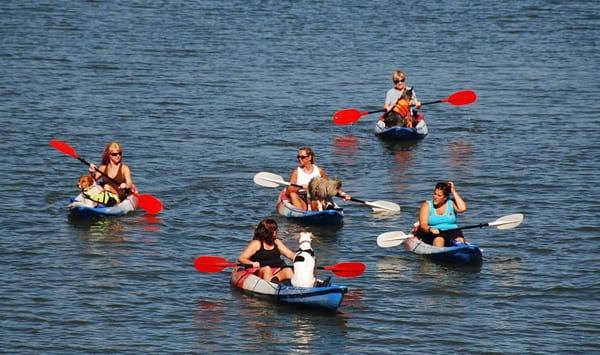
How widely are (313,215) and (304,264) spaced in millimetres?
5581

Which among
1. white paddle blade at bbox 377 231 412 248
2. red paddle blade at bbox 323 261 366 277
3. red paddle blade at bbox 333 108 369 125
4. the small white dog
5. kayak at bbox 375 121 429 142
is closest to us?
the small white dog

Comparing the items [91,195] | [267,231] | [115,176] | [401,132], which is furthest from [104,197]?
[401,132]

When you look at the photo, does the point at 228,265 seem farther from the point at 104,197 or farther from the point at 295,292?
the point at 104,197

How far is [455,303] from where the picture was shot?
23953mm

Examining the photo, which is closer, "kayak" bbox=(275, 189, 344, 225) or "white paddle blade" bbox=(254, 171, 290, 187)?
"kayak" bbox=(275, 189, 344, 225)

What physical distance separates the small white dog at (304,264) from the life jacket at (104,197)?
22.1ft

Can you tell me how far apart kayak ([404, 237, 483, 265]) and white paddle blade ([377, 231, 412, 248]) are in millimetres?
299

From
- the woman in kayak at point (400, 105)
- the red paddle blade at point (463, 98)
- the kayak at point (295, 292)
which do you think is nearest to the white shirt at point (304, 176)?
the kayak at point (295, 292)

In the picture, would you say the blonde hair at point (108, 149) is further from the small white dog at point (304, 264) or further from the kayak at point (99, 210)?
the small white dog at point (304, 264)

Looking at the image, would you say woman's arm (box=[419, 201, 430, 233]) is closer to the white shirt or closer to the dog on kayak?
the white shirt

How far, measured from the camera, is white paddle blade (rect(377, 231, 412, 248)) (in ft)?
86.7

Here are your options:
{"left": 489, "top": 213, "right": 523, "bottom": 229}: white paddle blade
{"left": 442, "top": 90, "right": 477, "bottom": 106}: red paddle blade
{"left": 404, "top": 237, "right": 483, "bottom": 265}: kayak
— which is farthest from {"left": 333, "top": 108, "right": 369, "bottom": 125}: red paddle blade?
{"left": 404, "top": 237, "right": 483, "bottom": 265}: kayak

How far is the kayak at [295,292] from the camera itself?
73.3 ft

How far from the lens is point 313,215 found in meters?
27.9
